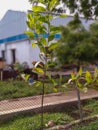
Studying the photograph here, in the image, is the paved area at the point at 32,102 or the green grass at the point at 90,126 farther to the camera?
the paved area at the point at 32,102

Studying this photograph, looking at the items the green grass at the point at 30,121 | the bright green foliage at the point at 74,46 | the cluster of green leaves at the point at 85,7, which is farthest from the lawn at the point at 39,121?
the bright green foliage at the point at 74,46

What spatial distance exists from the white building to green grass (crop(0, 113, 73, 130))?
43.8ft

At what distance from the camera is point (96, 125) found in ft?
14.5

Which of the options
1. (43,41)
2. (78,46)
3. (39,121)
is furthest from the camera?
(78,46)

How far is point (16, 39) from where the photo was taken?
20453 millimetres

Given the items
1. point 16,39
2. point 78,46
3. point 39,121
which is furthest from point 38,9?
point 16,39

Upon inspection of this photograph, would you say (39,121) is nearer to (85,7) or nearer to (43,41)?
(43,41)

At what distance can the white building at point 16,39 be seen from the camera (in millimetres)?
18656

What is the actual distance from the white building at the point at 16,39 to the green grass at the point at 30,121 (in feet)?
43.8

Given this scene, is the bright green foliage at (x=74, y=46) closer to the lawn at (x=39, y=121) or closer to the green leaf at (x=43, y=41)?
the lawn at (x=39, y=121)

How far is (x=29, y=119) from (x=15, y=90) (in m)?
3.25

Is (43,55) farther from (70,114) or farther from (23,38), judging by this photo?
(23,38)

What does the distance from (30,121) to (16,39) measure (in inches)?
629

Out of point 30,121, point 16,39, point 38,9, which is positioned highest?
point 38,9
